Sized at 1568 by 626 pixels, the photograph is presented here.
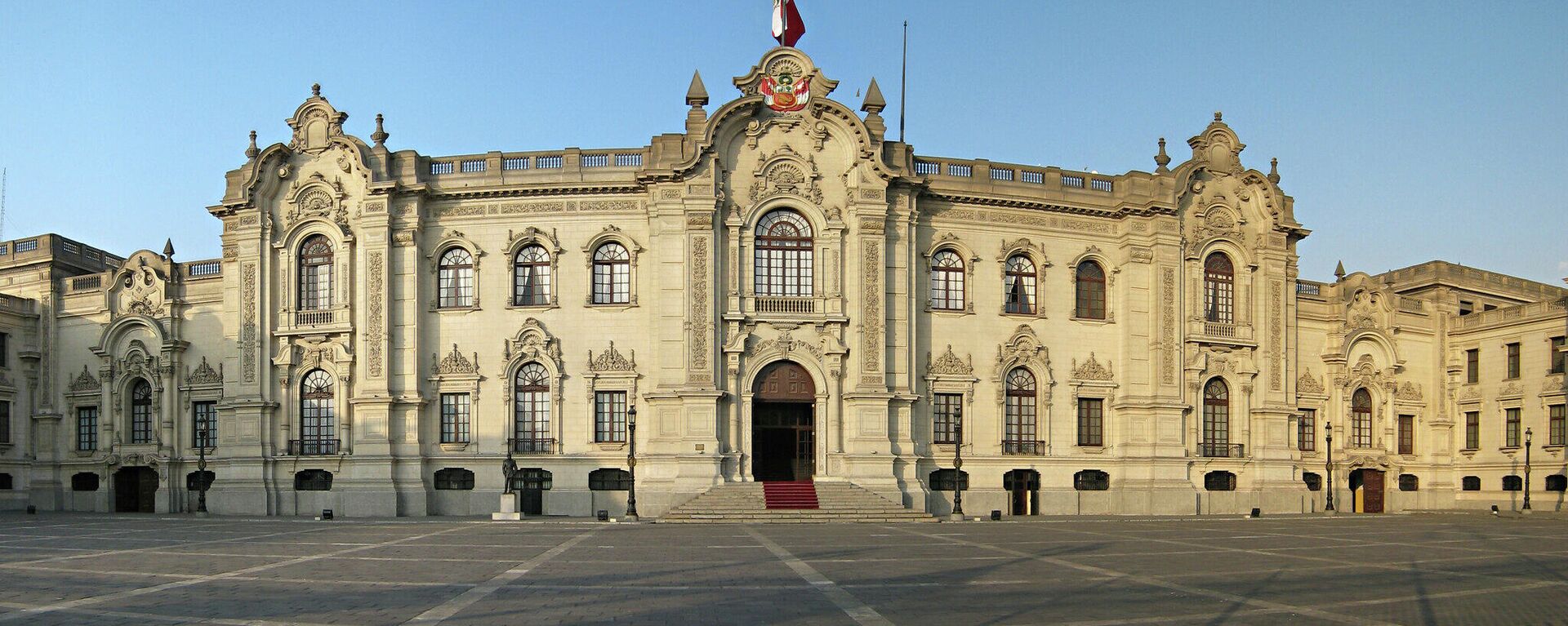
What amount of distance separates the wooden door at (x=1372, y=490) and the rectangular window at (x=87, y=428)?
52.5 m

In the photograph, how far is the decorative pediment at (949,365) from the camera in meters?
43.4

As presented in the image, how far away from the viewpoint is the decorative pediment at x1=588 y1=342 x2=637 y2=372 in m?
42.4

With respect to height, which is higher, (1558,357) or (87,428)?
(1558,357)

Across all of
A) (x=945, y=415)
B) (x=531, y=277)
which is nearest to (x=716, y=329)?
(x=531, y=277)

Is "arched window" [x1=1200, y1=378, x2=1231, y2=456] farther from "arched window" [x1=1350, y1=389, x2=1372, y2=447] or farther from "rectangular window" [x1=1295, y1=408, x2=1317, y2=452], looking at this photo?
"arched window" [x1=1350, y1=389, x2=1372, y2=447]

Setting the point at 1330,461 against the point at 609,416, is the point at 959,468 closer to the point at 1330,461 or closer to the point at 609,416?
the point at 609,416

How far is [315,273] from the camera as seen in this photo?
1743 inches

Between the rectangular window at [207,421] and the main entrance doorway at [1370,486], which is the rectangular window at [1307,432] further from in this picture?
the rectangular window at [207,421]

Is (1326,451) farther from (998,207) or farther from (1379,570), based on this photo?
(1379,570)

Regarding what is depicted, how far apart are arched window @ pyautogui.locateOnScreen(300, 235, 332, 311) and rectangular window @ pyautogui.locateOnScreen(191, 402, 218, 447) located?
230 inches

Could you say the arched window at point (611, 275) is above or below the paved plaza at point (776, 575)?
above

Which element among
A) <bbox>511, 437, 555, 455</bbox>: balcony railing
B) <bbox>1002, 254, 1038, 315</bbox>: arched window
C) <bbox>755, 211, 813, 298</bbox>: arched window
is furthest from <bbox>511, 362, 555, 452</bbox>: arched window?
<bbox>1002, 254, 1038, 315</bbox>: arched window

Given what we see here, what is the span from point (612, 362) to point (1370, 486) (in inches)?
1281

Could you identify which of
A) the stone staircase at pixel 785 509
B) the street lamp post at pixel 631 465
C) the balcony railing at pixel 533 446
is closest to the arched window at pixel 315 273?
the balcony railing at pixel 533 446
